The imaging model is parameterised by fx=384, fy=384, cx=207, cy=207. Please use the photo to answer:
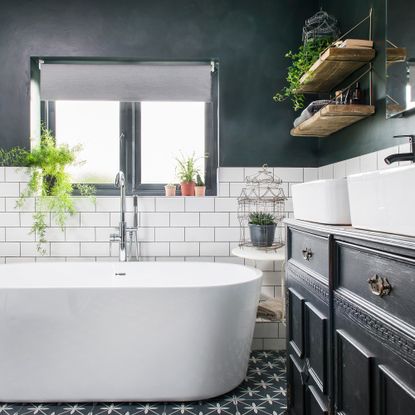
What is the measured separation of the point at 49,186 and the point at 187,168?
3.52 feet

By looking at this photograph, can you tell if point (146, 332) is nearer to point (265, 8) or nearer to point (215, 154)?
point (215, 154)

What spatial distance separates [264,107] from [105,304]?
1896mm

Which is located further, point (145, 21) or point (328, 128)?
point (145, 21)

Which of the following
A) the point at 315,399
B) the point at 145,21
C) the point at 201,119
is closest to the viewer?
A: the point at 315,399

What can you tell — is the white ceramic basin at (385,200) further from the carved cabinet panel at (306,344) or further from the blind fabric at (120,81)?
the blind fabric at (120,81)

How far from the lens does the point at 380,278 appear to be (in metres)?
0.95

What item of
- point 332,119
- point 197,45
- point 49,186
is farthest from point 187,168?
point 332,119

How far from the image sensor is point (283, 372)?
250 cm

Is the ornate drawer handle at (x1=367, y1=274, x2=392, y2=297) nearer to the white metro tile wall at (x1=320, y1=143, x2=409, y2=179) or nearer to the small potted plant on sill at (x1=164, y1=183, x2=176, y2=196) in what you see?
the white metro tile wall at (x1=320, y1=143, x2=409, y2=179)

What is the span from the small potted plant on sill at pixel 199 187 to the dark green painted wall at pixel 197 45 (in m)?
0.25

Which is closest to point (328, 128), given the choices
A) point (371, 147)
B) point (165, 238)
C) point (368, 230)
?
point (371, 147)

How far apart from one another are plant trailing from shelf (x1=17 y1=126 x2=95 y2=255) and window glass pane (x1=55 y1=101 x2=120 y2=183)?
21cm

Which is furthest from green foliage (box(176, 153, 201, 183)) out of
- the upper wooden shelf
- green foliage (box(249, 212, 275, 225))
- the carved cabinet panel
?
the carved cabinet panel

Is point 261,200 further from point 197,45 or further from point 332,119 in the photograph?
point 197,45
